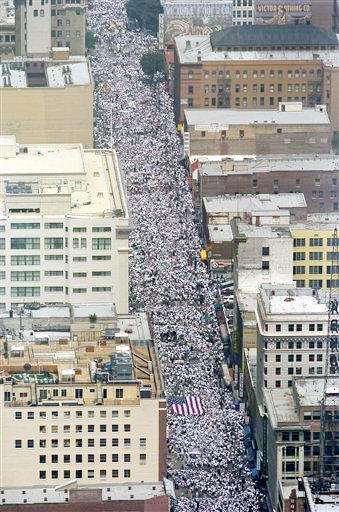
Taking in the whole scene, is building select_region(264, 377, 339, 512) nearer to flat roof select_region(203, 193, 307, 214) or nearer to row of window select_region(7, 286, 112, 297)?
row of window select_region(7, 286, 112, 297)

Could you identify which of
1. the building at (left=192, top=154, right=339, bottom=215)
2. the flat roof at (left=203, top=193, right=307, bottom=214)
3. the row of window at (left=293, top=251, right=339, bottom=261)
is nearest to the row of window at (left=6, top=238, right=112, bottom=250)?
the row of window at (left=293, top=251, right=339, bottom=261)

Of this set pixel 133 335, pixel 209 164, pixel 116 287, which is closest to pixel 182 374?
pixel 116 287

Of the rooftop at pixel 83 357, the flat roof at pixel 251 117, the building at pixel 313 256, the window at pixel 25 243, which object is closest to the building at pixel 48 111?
the flat roof at pixel 251 117

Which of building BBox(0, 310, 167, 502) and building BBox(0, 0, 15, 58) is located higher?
building BBox(0, 0, 15, 58)

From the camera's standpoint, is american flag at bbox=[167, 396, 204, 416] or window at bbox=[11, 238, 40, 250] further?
window at bbox=[11, 238, 40, 250]

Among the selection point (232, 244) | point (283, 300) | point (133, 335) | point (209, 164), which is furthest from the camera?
point (209, 164)

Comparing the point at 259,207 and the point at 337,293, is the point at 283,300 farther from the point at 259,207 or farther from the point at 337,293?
the point at 259,207
